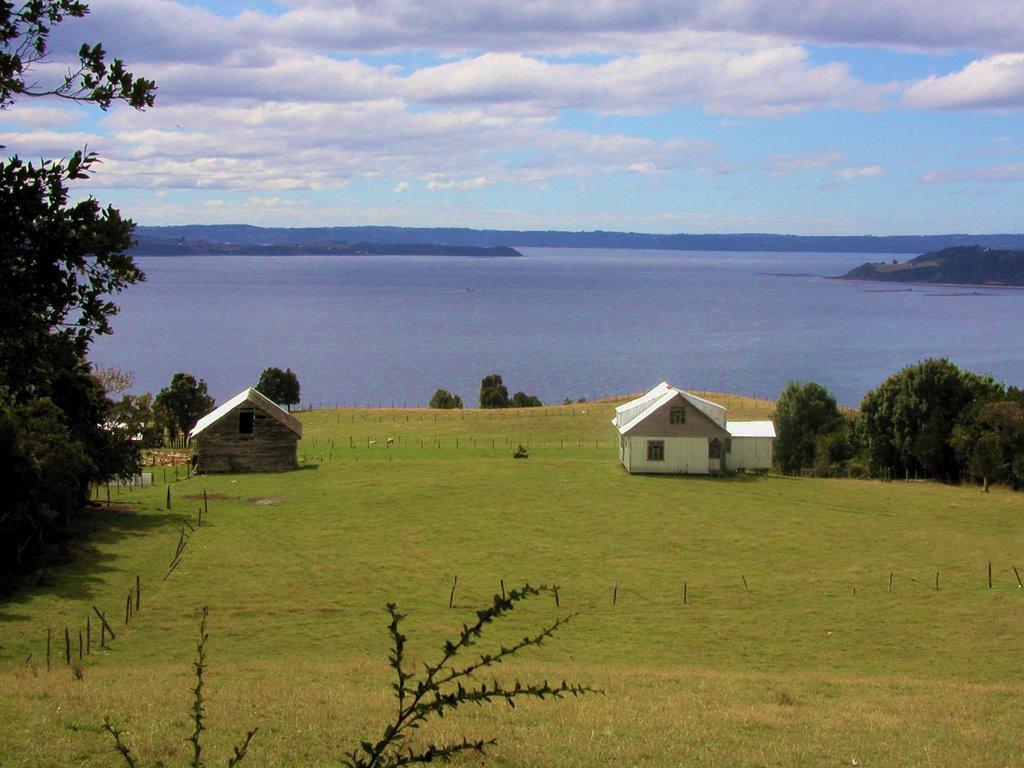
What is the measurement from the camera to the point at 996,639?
29.7 m

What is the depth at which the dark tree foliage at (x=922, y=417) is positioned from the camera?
58875 mm

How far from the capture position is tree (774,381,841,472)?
7281cm

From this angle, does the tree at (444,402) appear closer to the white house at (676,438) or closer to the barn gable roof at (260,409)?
the barn gable roof at (260,409)

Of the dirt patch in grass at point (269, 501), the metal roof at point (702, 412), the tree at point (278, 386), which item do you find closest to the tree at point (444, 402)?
the tree at point (278, 386)

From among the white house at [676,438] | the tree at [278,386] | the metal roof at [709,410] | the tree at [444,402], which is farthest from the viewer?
the tree at [444,402]

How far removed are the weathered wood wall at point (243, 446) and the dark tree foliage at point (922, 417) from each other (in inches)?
1317

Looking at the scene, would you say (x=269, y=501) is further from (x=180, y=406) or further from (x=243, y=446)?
(x=180, y=406)

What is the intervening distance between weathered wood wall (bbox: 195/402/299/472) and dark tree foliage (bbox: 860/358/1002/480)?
33.5 m

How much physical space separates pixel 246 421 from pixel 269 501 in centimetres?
986

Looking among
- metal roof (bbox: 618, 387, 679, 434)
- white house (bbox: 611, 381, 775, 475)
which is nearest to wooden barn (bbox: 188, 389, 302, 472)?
metal roof (bbox: 618, 387, 679, 434)

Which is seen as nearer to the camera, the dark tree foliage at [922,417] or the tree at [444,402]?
the dark tree foliage at [922,417]

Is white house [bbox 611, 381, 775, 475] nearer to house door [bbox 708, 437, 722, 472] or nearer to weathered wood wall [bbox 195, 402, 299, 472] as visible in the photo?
house door [bbox 708, 437, 722, 472]

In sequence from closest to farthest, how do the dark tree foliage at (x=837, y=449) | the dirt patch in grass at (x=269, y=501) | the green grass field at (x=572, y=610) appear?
1. the green grass field at (x=572, y=610)
2. the dirt patch in grass at (x=269, y=501)
3. the dark tree foliage at (x=837, y=449)

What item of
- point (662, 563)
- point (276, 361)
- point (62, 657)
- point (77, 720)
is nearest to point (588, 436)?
point (662, 563)
